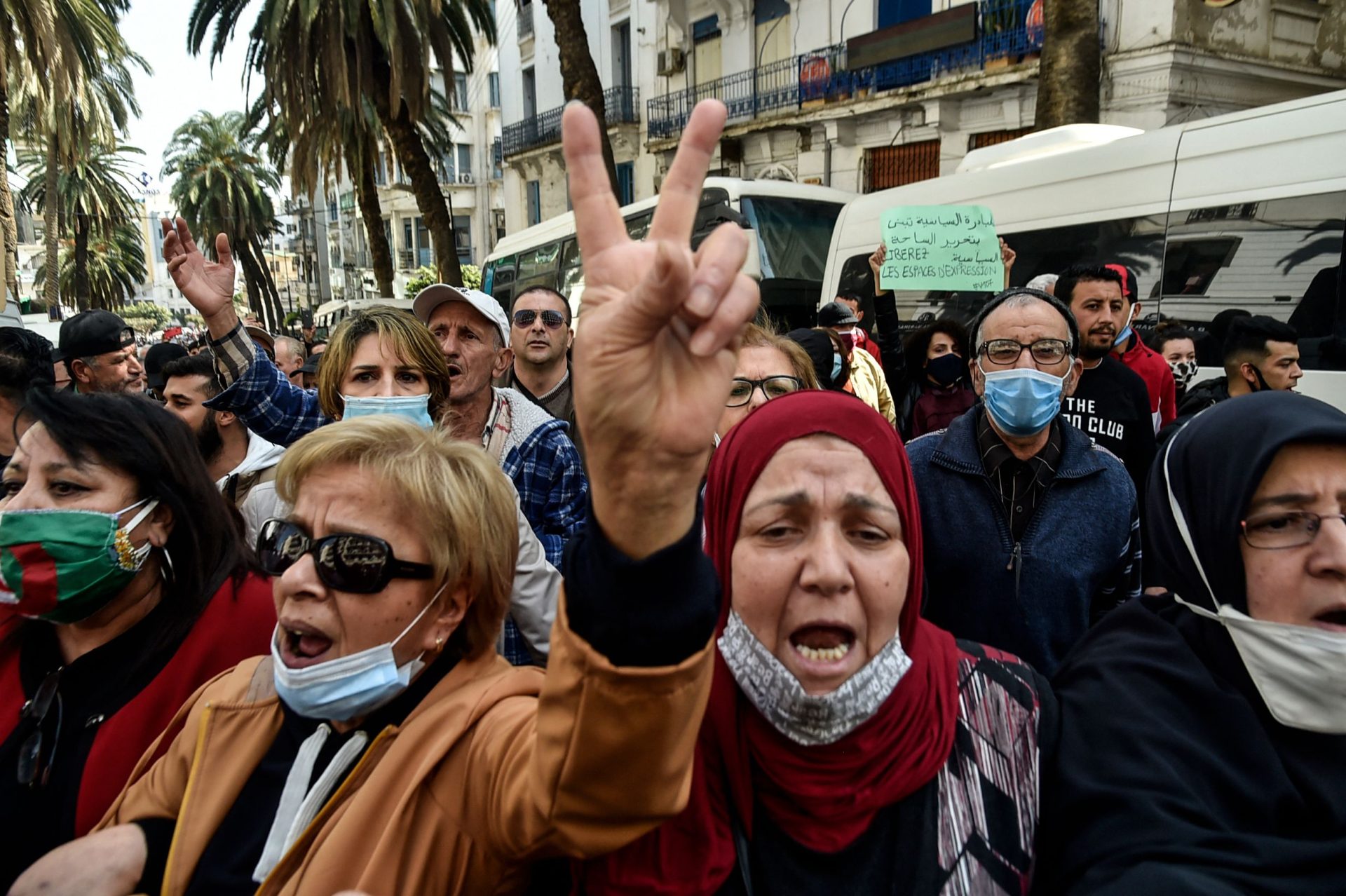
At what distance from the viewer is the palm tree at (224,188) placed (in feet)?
144

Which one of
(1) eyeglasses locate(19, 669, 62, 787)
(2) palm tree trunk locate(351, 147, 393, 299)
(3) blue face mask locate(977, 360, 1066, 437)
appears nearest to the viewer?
(1) eyeglasses locate(19, 669, 62, 787)

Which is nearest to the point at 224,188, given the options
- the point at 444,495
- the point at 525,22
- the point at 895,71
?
the point at 525,22

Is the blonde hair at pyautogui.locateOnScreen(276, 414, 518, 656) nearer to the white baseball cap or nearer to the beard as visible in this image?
the white baseball cap

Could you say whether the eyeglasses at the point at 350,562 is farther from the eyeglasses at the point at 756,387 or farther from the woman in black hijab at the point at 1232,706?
the eyeglasses at the point at 756,387

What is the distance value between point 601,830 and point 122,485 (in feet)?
5.58

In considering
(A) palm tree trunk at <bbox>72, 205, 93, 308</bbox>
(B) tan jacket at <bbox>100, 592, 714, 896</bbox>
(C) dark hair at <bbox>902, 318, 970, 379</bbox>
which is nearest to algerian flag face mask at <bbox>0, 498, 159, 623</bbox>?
(B) tan jacket at <bbox>100, 592, 714, 896</bbox>

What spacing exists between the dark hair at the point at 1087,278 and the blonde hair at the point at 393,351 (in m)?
2.89

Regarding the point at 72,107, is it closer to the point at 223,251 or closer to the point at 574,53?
the point at 574,53

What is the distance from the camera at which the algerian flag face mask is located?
2.09m

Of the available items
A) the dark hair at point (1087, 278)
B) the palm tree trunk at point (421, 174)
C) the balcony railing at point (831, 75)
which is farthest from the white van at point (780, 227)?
the dark hair at point (1087, 278)

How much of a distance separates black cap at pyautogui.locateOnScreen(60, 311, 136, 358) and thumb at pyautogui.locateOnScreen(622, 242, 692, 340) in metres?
5.38

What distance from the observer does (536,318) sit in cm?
449

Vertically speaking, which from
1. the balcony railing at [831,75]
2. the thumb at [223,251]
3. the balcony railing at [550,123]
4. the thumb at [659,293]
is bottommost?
the thumb at [659,293]

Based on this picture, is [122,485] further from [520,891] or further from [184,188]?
[184,188]
